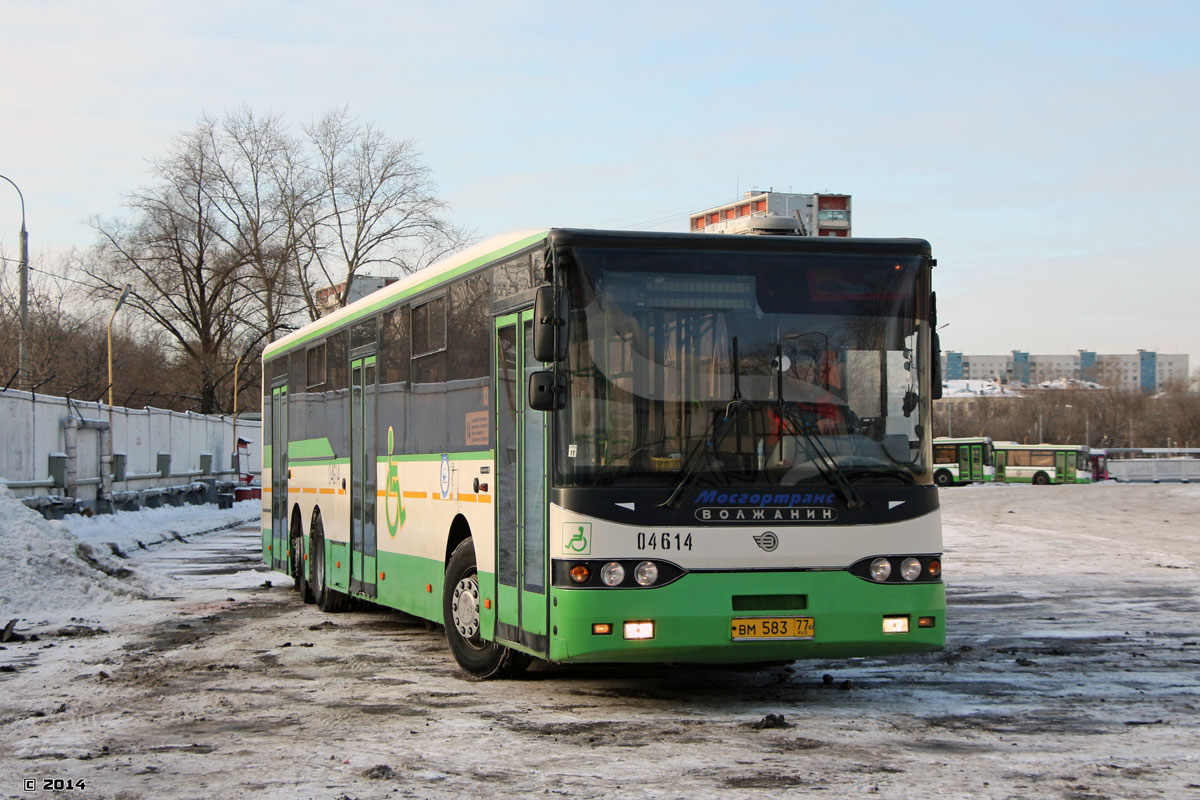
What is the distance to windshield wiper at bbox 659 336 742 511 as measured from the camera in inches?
343

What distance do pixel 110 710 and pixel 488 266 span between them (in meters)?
4.04

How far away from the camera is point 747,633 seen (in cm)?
875

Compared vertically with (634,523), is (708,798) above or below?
below

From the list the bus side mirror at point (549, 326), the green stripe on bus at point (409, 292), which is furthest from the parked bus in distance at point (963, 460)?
the bus side mirror at point (549, 326)

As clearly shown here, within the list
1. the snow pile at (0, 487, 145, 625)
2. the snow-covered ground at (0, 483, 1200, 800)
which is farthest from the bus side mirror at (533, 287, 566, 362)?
the snow pile at (0, 487, 145, 625)

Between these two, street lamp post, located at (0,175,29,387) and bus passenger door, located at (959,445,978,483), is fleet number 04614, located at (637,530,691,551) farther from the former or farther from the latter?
bus passenger door, located at (959,445,978,483)

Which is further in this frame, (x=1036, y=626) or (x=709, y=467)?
(x=1036, y=626)

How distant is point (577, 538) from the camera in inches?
342

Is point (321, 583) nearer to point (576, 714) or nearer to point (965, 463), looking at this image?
point (576, 714)

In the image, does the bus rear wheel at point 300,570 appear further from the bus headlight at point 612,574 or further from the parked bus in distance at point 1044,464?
the parked bus in distance at point 1044,464

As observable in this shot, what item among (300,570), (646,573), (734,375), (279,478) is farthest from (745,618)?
(279,478)

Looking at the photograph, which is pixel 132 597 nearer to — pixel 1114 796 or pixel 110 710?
pixel 110 710

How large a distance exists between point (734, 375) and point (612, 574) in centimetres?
146

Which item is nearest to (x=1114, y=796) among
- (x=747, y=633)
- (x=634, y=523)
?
(x=747, y=633)
